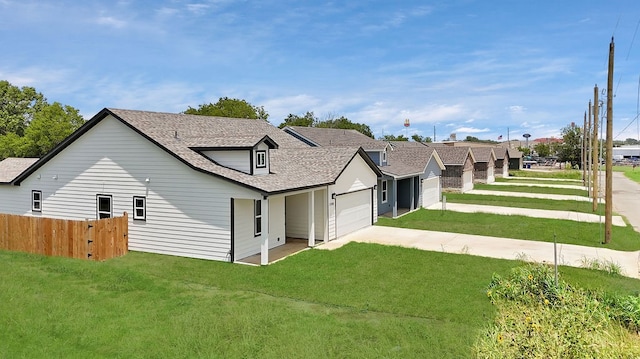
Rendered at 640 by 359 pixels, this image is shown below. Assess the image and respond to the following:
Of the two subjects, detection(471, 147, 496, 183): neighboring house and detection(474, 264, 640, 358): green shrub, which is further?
detection(471, 147, 496, 183): neighboring house

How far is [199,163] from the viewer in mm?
16828

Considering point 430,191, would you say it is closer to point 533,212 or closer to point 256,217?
point 533,212

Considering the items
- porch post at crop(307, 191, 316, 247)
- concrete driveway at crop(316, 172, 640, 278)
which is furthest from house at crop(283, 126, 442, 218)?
porch post at crop(307, 191, 316, 247)

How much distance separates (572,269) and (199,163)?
44.1ft

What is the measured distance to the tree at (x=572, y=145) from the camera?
7641 cm

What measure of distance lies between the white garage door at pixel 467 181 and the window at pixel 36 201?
114 ft

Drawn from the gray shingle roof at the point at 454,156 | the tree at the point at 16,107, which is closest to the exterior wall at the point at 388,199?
the gray shingle roof at the point at 454,156

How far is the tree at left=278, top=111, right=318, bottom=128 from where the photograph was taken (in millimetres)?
77438

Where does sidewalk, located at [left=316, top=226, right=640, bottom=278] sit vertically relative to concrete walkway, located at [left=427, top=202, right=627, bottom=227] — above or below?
below

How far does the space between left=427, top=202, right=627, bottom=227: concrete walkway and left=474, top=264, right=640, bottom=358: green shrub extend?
1771 centimetres

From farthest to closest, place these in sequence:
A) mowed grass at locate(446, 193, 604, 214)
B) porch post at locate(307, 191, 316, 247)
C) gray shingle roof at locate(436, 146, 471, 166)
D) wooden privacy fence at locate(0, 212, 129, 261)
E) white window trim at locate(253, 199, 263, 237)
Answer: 1. gray shingle roof at locate(436, 146, 471, 166)
2. mowed grass at locate(446, 193, 604, 214)
3. porch post at locate(307, 191, 316, 247)
4. white window trim at locate(253, 199, 263, 237)
5. wooden privacy fence at locate(0, 212, 129, 261)

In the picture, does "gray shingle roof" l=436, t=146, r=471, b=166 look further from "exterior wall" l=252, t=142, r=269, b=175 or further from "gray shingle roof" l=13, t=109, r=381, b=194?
"exterior wall" l=252, t=142, r=269, b=175

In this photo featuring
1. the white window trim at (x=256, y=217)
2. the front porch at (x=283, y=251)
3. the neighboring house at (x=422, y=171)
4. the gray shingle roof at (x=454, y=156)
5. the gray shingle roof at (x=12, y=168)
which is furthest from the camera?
the gray shingle roof at (x=454, y=156)

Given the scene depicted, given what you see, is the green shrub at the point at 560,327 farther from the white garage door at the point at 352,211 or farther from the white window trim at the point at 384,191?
the white window trim at the point at 384,191
